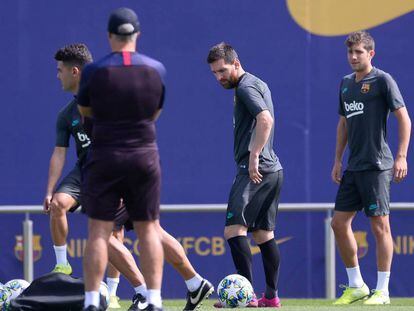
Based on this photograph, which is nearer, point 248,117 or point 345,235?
point 248,117

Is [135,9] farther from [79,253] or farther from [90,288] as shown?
[90,288]

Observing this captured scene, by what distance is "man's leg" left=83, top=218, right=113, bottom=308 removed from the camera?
5938mm

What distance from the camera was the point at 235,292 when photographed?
7.64 metres

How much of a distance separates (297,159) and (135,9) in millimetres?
2097

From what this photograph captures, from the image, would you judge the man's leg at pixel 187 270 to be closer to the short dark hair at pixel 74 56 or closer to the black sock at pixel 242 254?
the black sock at pixel 242 254

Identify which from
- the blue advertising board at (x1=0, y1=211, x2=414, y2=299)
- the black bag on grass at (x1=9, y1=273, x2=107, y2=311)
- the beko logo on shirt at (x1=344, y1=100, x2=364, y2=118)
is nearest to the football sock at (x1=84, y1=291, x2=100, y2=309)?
the black bag on grass at (x1=9, y1=273, x2=107, y2=311)

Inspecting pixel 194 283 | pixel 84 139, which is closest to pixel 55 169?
pixel 84 139

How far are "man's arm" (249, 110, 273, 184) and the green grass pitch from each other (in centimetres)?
97

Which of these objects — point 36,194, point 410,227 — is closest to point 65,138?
point 36,194

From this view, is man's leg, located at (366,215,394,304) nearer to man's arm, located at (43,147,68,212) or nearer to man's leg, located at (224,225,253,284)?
man's leg, located at (224,225,253,284)

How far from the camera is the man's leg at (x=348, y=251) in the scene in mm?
8734

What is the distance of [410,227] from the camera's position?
1071cm

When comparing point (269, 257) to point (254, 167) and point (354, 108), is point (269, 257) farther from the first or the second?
point (354, 108)

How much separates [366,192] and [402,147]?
1.45ft
